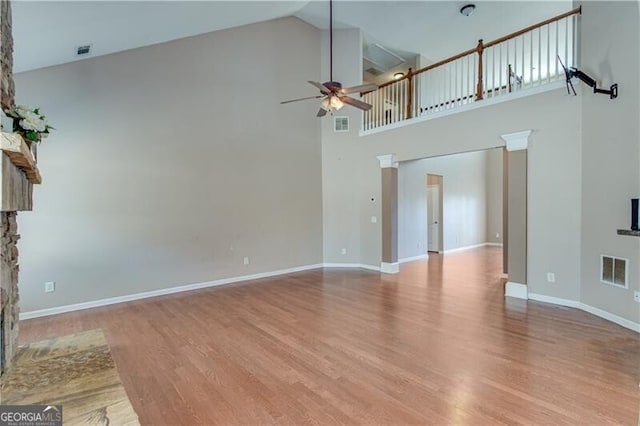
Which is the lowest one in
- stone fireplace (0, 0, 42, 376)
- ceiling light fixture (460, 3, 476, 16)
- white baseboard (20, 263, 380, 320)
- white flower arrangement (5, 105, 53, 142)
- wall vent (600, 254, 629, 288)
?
white baseboard (20, 263, 380, 320)

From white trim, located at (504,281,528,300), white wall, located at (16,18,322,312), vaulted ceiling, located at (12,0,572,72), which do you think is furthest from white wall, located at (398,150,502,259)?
white trim, located at (504,281,528,300)

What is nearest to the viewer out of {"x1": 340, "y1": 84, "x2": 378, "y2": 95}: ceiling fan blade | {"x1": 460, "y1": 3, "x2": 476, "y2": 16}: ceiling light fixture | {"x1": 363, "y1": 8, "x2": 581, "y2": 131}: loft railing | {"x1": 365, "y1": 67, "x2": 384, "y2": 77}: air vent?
{"x1": 340, "y1": 84, "x2": 378, "y2": 95}: ceiling fan blade

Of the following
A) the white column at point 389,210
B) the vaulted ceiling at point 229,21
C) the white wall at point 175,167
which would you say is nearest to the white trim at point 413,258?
the white column at point 389,210

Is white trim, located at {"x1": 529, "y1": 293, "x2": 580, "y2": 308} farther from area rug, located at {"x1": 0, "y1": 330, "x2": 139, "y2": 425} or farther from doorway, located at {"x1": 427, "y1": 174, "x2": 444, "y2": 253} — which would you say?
area rug, located at {"x1": 0, "y1": 330, "x2": 139, "y2": 425}

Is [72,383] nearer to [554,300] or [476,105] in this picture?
[554,300]

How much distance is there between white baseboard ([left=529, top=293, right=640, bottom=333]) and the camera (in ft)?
11.6

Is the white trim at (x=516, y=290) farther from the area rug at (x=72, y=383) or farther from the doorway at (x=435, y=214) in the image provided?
the area rug at (x=72, y=383)

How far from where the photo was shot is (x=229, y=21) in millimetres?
5406

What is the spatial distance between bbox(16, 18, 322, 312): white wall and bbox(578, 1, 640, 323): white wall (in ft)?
15.3

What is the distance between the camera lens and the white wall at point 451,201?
8.02 meters

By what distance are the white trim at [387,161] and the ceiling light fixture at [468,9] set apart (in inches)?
128

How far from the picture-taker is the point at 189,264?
17.7 ft

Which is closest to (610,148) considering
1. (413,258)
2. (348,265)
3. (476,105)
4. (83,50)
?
(476,105)

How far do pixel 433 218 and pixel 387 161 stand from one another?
394 centimetres
